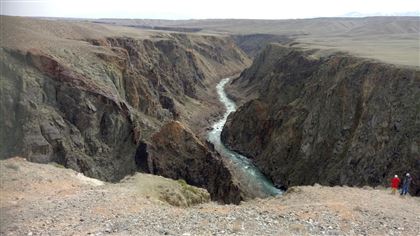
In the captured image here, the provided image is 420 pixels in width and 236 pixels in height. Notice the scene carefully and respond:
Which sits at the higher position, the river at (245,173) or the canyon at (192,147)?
the canyon at (192,147)

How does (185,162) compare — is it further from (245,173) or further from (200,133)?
(200,133)

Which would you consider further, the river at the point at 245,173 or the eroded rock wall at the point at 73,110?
the river at the point at 245,173

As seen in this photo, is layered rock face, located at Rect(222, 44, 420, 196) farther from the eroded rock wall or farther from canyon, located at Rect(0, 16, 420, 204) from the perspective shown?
the eroded rock wall

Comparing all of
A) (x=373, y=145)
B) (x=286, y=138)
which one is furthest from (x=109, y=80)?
(x=373, y=145)

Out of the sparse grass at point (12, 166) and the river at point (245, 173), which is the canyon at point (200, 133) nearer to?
the river at point (245, 173)

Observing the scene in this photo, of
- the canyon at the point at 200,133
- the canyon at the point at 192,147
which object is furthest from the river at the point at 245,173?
the canyon at the point at 200,133

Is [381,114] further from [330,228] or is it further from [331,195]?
[330,228]

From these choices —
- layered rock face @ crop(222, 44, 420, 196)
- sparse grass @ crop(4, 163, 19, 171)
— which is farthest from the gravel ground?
layered rock face @ crop(222, 44, 420, 196)
